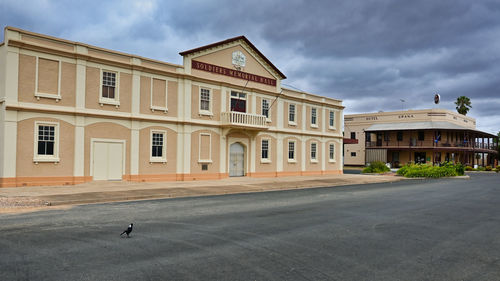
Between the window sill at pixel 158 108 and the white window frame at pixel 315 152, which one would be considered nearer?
the window sill at pixel 158 108

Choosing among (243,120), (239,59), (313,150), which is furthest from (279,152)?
(239,59)

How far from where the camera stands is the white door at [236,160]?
27828mm

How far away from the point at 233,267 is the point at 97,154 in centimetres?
1758

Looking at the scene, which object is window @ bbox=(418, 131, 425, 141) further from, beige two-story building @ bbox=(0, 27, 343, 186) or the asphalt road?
the asphalt road

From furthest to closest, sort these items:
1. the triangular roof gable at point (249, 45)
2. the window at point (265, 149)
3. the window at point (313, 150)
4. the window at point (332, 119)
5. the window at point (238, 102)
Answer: the window at point (332, 119) → the window at point (313, 150) → the window at point (265, 149) → the window at point (238, 102) → the triangular roof gable at point (249, 45)

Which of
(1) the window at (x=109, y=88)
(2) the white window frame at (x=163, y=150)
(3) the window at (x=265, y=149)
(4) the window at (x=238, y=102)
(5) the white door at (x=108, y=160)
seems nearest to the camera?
(5) the white door at (x=108, y=160)

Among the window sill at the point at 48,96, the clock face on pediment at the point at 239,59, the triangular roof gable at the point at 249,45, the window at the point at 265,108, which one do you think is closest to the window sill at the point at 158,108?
the triangular roof gable at the point at 249,45

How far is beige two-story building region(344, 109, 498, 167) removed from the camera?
5112 centimetres

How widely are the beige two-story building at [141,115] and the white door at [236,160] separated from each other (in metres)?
0.08

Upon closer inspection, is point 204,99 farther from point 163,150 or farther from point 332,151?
point 332,151

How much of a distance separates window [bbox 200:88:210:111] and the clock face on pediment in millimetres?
3729

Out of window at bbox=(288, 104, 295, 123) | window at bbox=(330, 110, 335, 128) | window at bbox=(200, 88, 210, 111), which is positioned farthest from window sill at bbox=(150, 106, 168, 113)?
window at bbox=(330, 110, 335, 128)

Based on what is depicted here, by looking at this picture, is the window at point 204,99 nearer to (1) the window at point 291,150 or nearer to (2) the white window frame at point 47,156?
(1) the window at point 291,150

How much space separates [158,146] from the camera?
76.7 ft
